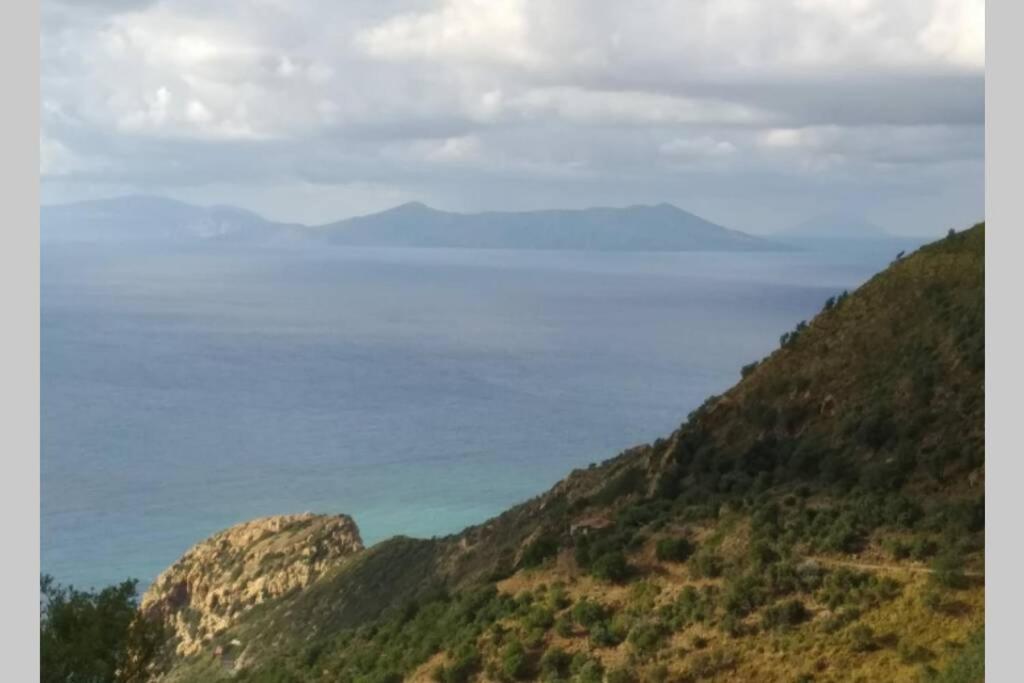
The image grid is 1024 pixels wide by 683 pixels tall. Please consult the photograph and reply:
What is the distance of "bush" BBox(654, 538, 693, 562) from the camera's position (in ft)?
36.9

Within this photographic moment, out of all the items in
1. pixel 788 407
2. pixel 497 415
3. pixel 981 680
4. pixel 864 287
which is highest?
pixel 864 287

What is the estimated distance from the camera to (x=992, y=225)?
814 centimetres

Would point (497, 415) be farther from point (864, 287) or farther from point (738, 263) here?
point (738, 263)

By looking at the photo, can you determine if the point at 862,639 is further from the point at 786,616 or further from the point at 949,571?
the point at 949,571

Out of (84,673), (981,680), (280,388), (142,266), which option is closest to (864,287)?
(981,680)

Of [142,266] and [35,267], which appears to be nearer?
[35,267]

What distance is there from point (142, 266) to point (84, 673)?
6049 inches

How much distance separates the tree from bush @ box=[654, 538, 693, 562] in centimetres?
599

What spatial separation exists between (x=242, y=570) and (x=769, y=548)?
16903mm

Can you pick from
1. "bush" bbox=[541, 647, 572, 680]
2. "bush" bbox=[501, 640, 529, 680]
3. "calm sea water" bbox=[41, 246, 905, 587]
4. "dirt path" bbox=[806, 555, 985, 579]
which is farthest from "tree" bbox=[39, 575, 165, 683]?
"calm sea water" bbox=[41, 246, 905, 587]

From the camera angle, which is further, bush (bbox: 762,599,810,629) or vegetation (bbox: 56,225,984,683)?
bush (bbox: 762,599,810,629)

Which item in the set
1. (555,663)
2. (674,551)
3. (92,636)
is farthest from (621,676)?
(92,636)

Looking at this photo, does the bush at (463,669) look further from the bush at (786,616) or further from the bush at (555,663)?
the bush at (786,616)

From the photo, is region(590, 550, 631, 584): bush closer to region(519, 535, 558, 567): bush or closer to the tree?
region(519, 535, 558, 567): bush
